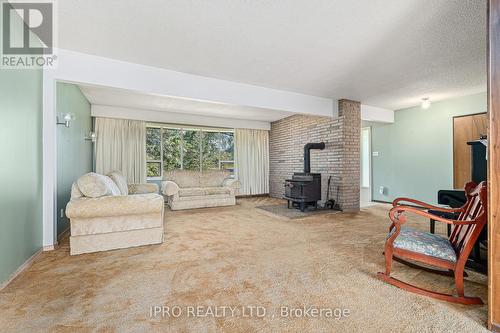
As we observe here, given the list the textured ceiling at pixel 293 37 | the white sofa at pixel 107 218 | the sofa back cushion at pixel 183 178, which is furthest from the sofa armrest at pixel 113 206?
the sofa back cushion at pixel 183 178

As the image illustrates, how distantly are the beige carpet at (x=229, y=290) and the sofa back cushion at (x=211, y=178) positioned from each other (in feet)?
9.96

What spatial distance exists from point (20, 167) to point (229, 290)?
2226 millimetres

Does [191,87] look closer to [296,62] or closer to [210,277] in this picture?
[296,62]

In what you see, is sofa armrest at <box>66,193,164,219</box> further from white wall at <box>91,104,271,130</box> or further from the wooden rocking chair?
white wall at <box>91,104,271,130</box>

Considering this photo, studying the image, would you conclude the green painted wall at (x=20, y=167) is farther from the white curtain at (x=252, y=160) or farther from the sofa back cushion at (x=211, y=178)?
the white curtain at (x=252, y=160)

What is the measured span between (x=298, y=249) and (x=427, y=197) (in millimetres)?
4276

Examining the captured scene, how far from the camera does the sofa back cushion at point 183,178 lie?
5.72 meters

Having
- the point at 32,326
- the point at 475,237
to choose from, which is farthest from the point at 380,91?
the point at 32,326

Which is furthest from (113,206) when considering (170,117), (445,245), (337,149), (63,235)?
(337,149)

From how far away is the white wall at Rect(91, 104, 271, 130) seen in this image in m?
5.48

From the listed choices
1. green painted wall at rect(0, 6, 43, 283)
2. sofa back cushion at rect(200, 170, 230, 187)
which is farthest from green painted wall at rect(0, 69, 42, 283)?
sofa back cushion at rect(200, 170, 230, 187)

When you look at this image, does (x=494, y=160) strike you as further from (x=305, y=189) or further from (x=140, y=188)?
(x=140, y=188)

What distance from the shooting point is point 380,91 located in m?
4.36

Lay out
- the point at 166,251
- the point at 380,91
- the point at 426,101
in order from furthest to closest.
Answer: the point at 426,101 < the point at 380,91 < the point at 166,251
